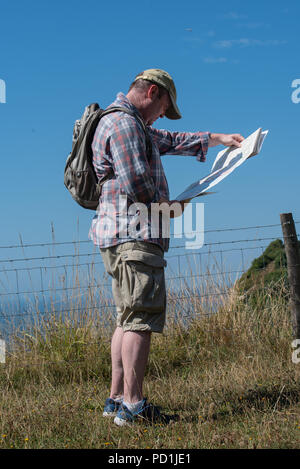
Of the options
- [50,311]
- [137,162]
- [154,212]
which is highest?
[137,162]

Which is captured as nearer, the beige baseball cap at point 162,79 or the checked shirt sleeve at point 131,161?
the checked shirt sleeve at point 131,161

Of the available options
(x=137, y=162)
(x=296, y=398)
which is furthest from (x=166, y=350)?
(x=137, y=162)

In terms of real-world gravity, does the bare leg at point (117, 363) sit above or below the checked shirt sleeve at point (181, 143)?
below

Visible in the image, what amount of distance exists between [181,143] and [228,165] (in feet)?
1.80

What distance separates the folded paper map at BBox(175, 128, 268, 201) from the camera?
3.08 m

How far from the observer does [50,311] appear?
546cm

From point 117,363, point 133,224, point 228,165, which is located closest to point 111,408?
point 117,363

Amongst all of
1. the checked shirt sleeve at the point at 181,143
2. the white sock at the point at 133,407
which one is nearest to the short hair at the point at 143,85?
the checked shirt sleeve at the point at 181,143

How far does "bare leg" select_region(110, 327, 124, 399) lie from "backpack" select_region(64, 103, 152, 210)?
836mm

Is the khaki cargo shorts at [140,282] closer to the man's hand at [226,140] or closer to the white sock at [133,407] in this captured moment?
the white sock at [133,407]

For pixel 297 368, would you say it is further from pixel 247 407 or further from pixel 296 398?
pixel 247 407

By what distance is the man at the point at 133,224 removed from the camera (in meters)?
3.00

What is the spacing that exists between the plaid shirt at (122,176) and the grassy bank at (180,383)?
3.74 ft
